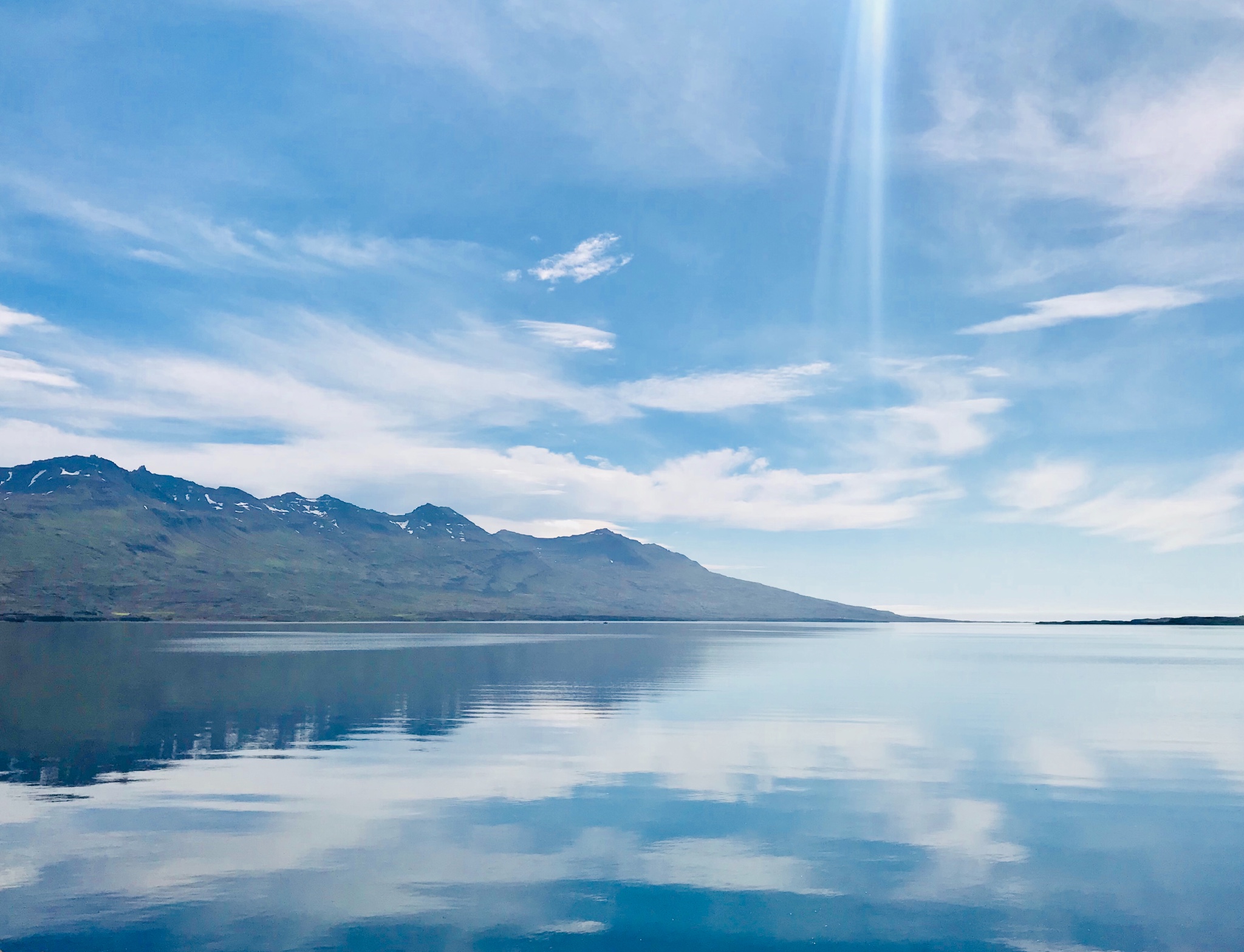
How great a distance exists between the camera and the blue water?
65.2 ft

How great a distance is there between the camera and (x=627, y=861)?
24.5 metres

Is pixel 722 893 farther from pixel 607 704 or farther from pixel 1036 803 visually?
pixel 607 704

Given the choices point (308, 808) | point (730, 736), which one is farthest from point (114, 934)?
point (730, 736)

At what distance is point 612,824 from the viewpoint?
28609 millimetres

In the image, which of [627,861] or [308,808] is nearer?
[627,861]

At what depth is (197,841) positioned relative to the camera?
1019 inches

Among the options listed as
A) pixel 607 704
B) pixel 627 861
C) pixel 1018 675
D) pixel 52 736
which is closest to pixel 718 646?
pixel 1018 675

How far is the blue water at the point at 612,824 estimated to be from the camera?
19859 millimetres

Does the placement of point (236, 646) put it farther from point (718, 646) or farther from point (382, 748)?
point (382, 748)

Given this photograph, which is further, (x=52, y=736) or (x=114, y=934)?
(x=52, y=736)

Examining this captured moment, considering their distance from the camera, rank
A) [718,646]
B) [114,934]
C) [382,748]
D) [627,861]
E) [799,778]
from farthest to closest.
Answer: [718,646] → [382,748] → [799,778] → [627,861] → [114,934]

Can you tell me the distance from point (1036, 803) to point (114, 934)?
29.4m

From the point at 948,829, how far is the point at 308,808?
21002mm

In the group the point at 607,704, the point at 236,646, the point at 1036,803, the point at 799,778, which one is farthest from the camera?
the point at 236,646
